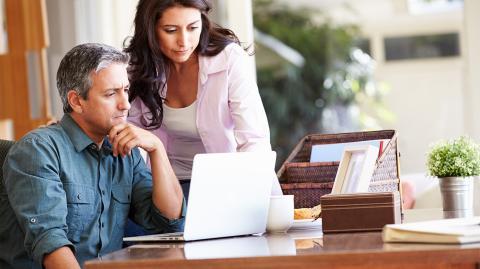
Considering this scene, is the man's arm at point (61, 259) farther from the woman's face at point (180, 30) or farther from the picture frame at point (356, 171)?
the woman's face at point (180, 30)

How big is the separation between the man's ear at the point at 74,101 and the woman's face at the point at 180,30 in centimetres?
47

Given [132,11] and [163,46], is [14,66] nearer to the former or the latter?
[132,11]

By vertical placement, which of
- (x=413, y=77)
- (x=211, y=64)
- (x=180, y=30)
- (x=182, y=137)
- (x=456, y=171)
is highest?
(x=180, y=30)

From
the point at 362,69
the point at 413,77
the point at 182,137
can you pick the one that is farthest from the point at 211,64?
the point at 413,77

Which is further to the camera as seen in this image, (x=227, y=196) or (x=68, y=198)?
(x=68, y=198)

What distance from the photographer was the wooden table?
1.57m

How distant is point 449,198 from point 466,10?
2328 millimetres

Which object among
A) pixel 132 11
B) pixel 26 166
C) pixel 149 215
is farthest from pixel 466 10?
pixel 26 166

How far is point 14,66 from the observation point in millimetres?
4754

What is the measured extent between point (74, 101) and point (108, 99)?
3.7 inches

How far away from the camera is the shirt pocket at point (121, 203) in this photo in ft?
7.73

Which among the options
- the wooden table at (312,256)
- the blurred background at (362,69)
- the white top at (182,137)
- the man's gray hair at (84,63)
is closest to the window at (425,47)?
the blurred background at (362,69)

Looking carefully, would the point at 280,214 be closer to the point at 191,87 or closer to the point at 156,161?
the point at 156,161

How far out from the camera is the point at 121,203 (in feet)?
7.78
